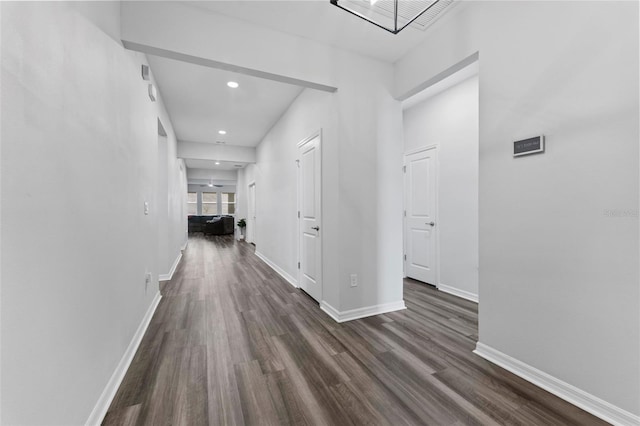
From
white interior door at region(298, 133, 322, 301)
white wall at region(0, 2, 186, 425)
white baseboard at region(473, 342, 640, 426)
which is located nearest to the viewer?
white wall at region(0, 2, 186, 425)

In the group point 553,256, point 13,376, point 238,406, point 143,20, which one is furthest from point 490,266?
point 143,20

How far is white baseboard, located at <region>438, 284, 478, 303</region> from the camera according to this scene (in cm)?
340

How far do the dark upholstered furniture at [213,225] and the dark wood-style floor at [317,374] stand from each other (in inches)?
355

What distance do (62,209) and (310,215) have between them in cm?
261

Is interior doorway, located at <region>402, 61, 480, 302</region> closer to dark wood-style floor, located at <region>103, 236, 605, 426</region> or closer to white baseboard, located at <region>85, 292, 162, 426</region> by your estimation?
dark wood-style floor, located at <region>103, 236, 605, 426</region>

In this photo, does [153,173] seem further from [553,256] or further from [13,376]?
[553,256]

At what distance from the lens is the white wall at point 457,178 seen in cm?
344

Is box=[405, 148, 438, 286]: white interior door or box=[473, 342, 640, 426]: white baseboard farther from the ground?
box=[405, 148, 438, 286]: white interior door

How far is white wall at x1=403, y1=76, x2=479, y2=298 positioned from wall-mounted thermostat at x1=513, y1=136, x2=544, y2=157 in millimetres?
1626

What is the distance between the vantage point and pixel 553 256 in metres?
1.71

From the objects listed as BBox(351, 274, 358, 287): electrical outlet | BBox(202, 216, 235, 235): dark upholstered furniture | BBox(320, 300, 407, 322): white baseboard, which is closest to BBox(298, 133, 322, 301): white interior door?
BBox(320, 300, 407, 322): white baseboard

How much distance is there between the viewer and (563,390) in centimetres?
163

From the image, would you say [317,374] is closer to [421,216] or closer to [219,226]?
[421,216]

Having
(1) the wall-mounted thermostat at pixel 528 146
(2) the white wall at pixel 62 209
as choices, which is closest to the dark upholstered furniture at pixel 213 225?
(2) the white wall at pixel 62 209
